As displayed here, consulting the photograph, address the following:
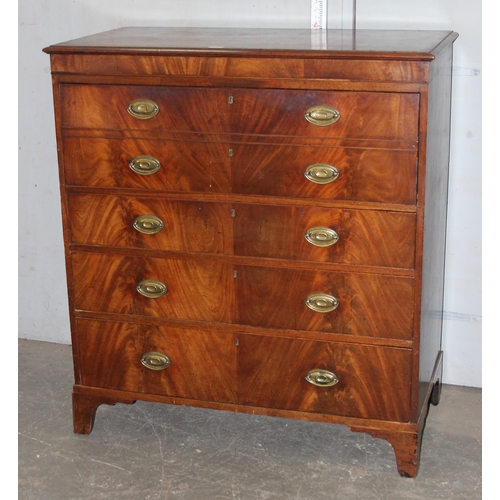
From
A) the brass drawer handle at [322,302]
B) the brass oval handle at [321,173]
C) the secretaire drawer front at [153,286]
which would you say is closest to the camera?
the brass oval handle at [321,173]

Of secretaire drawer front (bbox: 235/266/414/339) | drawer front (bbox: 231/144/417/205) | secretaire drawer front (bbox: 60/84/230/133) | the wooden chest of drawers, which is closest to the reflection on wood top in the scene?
the wooden chest of drawers

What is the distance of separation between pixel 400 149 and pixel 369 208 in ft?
0.61

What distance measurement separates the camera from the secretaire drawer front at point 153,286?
2.57m

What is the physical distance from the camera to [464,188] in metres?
2.90

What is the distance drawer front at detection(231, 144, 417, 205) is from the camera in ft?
7.61

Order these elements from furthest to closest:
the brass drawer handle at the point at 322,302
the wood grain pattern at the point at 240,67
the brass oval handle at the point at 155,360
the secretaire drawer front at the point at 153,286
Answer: the brass oval handle at the point at 155,360 → the secretaire drawer front at the point at 153,286 → the brass drawer handle at the point at 322,302 → the wood grain pattern at the point at 240,67

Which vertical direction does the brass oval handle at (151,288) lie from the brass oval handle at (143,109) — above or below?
below

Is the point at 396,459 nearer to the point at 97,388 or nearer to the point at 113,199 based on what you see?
the point at 97,388

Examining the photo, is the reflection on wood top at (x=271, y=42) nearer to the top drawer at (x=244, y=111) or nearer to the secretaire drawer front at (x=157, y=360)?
the top drawer at (x=244, y=111)

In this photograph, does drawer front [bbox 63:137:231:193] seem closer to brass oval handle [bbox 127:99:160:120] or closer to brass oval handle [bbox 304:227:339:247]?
brass oval handle [bbox 127:99:160:120]

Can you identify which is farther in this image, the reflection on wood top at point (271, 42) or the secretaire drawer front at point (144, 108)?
the secretaire drawer front at point (144, 108)

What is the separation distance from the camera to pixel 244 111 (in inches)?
94.3

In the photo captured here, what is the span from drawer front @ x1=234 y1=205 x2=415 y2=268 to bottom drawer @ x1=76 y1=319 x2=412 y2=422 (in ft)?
0.88

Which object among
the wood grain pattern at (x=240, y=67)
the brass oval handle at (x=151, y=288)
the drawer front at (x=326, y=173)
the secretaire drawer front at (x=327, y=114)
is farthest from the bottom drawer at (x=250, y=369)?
the wood grain pattern at (x=240, y=67)
